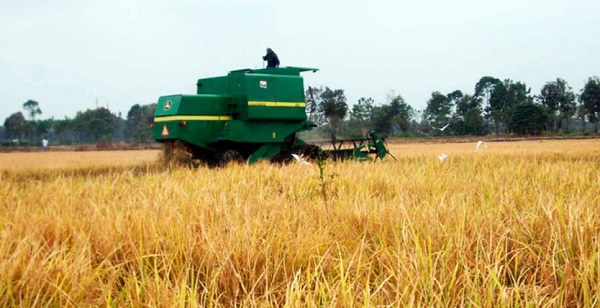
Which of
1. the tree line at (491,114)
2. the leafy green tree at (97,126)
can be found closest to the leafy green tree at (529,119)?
the tree line at (491,114)

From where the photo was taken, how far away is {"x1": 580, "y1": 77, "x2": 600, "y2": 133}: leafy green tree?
50719mm

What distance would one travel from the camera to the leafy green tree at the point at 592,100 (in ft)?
166

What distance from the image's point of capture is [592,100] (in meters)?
51.1

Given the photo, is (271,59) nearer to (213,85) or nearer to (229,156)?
(213,85)

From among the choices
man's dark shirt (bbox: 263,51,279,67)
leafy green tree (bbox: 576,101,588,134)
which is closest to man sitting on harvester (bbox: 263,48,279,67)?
man's dark shirt (bbox: 263,51,279,67)

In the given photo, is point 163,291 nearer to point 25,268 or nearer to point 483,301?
point 25,268

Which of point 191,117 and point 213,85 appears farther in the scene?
point 213,85

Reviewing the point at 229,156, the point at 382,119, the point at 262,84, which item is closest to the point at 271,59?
the point at 262,84

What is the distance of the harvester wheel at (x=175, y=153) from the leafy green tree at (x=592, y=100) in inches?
1967

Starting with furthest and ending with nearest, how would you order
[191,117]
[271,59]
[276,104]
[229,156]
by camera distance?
1. [271,59]
2. [276,104]
3. [229,156]
4. [191,117]

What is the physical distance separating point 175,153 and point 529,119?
38.9m

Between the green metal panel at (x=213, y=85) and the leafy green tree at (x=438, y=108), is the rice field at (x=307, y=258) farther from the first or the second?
the leafy green tree at (x=438, y=108)

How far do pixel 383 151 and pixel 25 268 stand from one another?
9614mm

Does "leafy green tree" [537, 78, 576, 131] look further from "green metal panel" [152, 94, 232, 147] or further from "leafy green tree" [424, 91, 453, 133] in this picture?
"green metal panel" [152, 94, 232, 147]
